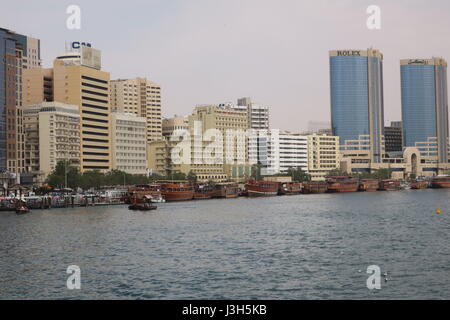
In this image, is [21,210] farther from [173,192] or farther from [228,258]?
[228,258]

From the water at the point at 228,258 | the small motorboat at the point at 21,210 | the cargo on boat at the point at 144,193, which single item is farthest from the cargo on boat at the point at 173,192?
the water at the point at 228,258

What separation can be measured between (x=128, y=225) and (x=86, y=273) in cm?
4655

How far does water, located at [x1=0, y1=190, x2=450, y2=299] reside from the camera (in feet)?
159

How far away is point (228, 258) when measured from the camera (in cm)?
6356

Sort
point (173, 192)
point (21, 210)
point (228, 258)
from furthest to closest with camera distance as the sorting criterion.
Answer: point (173, 192) → point (21, 210) → point (228, 258)

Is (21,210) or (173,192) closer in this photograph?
(21,210)

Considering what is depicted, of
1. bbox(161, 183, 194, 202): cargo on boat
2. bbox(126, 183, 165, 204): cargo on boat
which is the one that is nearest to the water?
bbox(126, 183, 165, 204): cargo on boat

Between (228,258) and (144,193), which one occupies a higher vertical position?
(144,193)

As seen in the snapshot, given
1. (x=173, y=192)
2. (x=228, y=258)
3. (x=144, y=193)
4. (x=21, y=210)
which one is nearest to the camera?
(x=228, y=258)

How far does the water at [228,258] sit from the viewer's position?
159 ft

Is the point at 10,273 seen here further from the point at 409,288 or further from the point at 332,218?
the point at 332,218

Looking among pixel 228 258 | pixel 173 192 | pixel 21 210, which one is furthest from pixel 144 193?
pixel 228 258
